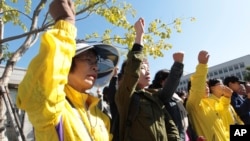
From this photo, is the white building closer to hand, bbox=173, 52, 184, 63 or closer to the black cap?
the black cap

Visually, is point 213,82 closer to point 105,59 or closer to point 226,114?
point 226,114

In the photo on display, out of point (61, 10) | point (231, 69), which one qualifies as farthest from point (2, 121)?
point (231, 69)

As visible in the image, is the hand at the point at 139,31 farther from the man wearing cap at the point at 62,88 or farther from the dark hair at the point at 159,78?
the dark hair at the point at 159,78

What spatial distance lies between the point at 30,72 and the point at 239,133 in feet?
8.55

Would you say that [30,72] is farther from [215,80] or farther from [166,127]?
[215,80]

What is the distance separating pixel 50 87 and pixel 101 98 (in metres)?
1.28

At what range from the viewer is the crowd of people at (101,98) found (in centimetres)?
120

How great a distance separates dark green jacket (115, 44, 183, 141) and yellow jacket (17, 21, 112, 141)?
0.74m

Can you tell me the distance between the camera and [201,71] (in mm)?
3023

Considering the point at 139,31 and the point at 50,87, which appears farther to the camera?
the point at 139,31

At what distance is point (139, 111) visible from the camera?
2281 mm

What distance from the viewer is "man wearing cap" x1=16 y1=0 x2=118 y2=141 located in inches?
46.6

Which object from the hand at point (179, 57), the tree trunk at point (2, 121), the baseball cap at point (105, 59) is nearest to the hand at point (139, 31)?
the baseball cap at point (105, 59)

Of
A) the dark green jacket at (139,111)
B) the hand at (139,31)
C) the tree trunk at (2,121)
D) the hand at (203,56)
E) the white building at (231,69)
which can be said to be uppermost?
the hand at (139,31)
